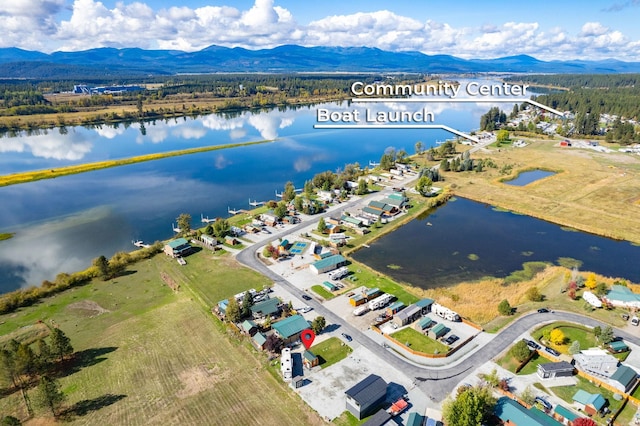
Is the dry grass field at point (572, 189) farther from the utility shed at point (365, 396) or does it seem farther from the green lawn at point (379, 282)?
the utility shed at point (365, 396)

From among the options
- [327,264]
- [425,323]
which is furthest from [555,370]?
[327,264]

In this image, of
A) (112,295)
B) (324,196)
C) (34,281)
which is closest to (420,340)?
(112,295)

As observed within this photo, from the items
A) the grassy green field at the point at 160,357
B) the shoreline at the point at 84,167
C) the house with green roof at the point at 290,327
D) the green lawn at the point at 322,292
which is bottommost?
the grassy green field at the point at 160,357

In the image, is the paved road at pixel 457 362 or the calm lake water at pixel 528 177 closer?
the paved road at pixel 457 362

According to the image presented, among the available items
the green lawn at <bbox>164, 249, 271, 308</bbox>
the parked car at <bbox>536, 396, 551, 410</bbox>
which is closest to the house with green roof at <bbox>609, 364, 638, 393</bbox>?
the parked car at <bbox>536, 396, 551, 410</bbox>

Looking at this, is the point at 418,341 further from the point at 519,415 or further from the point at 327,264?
the point at 327,264

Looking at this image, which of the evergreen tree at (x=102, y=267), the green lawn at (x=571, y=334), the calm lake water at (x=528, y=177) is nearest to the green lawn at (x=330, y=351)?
the green lawn at (x=571, y=334)
